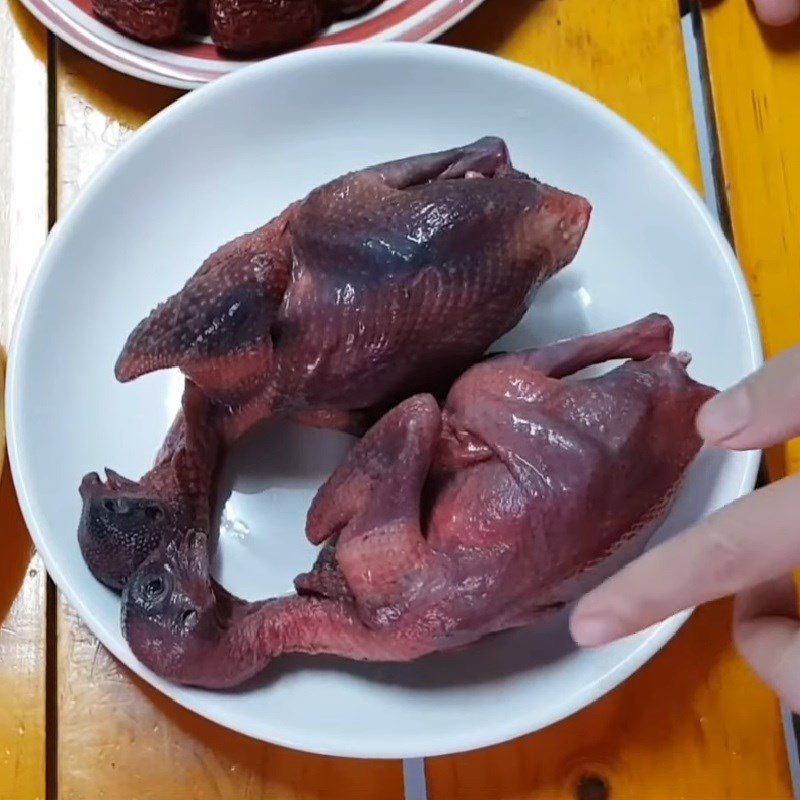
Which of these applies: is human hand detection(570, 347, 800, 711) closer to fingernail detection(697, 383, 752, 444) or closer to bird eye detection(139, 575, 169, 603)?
fingernail detection(697, 383, 752, 444)

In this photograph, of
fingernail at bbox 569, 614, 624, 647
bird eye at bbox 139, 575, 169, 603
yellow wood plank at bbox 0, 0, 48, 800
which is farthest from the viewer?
yellow wood plank at bbox 0, 0, 48, 800

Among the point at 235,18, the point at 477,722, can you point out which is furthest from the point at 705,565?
the point at 235,18

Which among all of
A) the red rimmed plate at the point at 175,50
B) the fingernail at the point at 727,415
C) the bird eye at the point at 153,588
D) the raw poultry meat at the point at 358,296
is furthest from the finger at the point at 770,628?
the red rimmed plate at the point at 175,50

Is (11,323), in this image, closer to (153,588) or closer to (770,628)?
(153,588)

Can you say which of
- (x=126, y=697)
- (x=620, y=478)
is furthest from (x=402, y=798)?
(x=620, y=478)

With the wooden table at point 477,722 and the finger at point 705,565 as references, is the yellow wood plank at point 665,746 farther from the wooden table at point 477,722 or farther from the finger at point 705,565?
the finger at point 705,565

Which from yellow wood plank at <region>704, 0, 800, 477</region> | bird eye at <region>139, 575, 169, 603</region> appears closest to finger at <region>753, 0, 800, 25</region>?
yellow wood plank at <region>704, 0, 800, 477</region>
